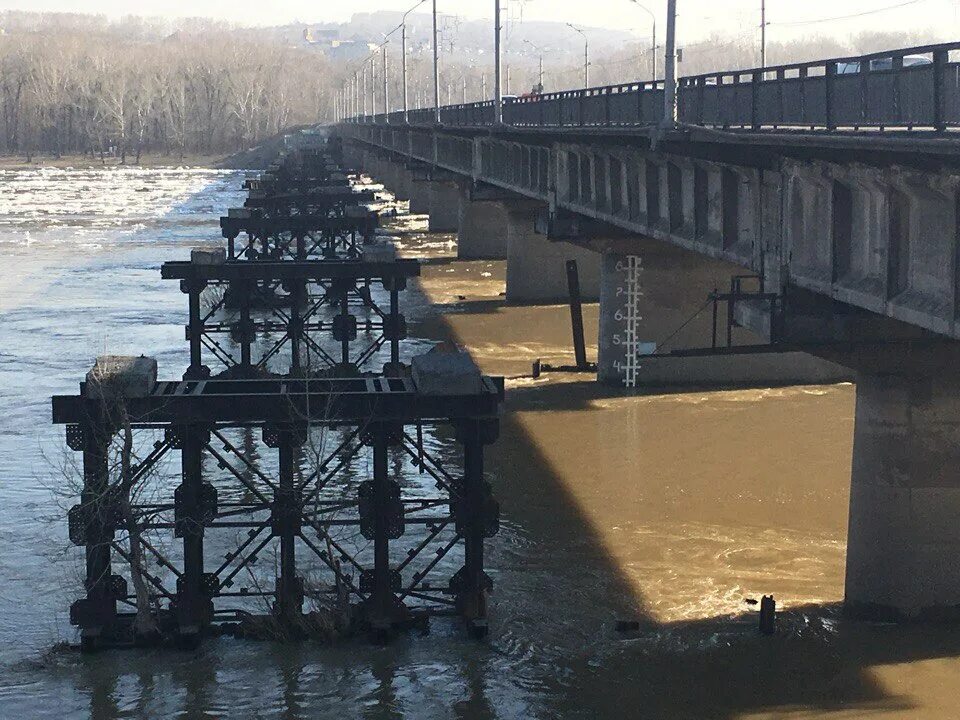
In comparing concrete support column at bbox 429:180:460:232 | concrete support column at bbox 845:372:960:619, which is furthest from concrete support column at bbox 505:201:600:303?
concrete support column at bbox 845:372:960:619

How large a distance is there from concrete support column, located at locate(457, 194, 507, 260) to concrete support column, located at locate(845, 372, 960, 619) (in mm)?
47224

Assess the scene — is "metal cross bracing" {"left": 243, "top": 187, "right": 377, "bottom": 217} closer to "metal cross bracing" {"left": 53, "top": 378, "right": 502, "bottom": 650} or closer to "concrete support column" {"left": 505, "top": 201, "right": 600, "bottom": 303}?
"concrete support column" {"left": 505, "top": 201, "right": 600, "bottom": 303}

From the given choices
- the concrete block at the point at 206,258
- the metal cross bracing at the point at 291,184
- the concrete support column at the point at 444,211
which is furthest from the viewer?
the concrete support column at the point at 444,211

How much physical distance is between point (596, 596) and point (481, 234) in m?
46.9

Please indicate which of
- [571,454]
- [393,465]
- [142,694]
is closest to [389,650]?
[142,694]

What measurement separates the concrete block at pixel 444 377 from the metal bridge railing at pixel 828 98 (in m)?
4.54

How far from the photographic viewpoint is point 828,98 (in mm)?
17500

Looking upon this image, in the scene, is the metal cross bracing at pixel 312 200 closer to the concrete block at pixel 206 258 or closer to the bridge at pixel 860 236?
the concrete block at pixel 206 258

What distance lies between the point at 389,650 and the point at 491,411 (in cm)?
265

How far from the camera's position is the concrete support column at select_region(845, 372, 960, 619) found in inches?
720

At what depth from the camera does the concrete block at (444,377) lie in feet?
56.9

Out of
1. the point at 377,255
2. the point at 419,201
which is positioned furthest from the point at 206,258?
the point at 419,201

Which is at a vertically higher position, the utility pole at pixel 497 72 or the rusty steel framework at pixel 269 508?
the utility pole at pixel 497 72

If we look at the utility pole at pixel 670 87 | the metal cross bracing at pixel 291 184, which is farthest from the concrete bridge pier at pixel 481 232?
the utility pole at pixel 670 87
